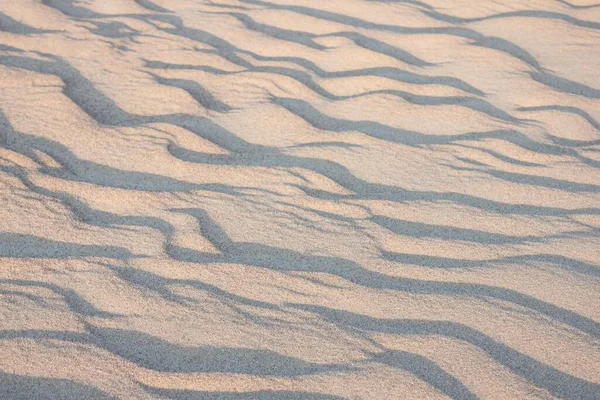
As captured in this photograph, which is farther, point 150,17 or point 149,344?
point 150,17

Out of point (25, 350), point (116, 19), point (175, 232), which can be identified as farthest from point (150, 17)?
point (25, 350)

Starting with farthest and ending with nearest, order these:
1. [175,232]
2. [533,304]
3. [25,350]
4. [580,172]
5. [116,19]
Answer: [116,19]
[580,172]
[175,232]
[533,304]
[25,350]

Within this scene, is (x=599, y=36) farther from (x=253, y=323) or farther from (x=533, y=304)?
(x=253, y=323)

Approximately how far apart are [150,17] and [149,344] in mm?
1944

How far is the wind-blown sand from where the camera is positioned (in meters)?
1.37

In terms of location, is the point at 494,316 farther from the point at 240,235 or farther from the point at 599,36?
the point at 599,36

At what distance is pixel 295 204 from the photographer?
1874 millimetres

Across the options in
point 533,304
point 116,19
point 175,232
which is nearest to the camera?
point 533,304

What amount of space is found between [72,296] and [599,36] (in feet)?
7.81

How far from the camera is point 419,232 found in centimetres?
179

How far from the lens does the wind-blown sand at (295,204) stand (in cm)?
137

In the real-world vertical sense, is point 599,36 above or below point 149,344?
above

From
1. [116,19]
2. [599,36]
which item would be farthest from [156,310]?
[599,36]

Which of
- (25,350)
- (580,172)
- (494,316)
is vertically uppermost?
(580,172)
